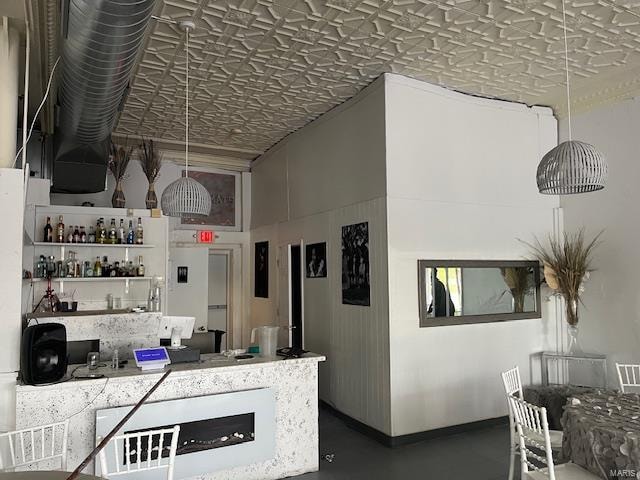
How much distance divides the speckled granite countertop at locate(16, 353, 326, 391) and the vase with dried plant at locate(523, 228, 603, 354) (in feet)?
9.61

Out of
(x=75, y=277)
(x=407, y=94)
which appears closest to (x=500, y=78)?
(x=407, y=94)

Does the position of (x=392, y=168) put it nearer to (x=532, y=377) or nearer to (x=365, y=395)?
(x=365, y=395)

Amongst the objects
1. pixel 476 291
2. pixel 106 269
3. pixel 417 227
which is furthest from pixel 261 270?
pixel 476 291

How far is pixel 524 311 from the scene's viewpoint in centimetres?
549

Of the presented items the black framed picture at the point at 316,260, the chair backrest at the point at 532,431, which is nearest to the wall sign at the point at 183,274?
the black framed picture at the point at 316,260

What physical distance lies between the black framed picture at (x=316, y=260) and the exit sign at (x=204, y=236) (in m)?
2.30

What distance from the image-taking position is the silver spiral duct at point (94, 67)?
2.39 metres

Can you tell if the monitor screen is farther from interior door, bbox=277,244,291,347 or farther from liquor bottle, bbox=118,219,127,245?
interior door, bbox=277,244,291,347

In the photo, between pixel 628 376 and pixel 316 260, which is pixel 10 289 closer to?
pixel 316 260

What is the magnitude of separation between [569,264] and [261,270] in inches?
173

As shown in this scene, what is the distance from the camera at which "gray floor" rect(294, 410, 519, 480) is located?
3.92 metres

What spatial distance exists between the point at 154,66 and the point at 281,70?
118cm

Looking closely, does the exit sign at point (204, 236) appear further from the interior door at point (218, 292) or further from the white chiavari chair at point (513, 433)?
the white chiavari chair at point (513, 433)

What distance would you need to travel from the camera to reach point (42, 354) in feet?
10.0
